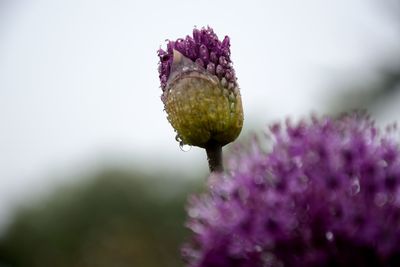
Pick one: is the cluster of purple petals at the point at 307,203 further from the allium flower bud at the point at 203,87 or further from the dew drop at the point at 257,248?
the allium flower bud at the point at 203,87

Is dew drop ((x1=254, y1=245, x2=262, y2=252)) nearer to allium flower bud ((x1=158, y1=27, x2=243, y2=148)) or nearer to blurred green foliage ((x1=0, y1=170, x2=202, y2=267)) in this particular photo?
allium flower bud ((x1=158, y1=27, x2=243, y2=148))

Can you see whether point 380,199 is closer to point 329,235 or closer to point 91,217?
point 329,235

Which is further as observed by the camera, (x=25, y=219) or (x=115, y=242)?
(x=25, y=219)

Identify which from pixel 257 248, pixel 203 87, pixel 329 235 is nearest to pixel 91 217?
pixel 203 87

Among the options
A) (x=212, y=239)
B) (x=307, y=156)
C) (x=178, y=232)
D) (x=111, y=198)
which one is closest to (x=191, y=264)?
(x=212, y=239)

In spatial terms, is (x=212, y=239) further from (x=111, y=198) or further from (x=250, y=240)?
(x=111, y=198)

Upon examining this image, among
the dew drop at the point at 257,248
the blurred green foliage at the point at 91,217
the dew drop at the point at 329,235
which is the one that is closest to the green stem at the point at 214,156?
the dew drop at the point at 257,248

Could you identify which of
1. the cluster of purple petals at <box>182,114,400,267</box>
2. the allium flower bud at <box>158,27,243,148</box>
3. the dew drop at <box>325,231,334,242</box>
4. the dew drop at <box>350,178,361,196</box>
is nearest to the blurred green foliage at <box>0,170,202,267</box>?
the allium flower bud at <box>158,27,243,148</box>
